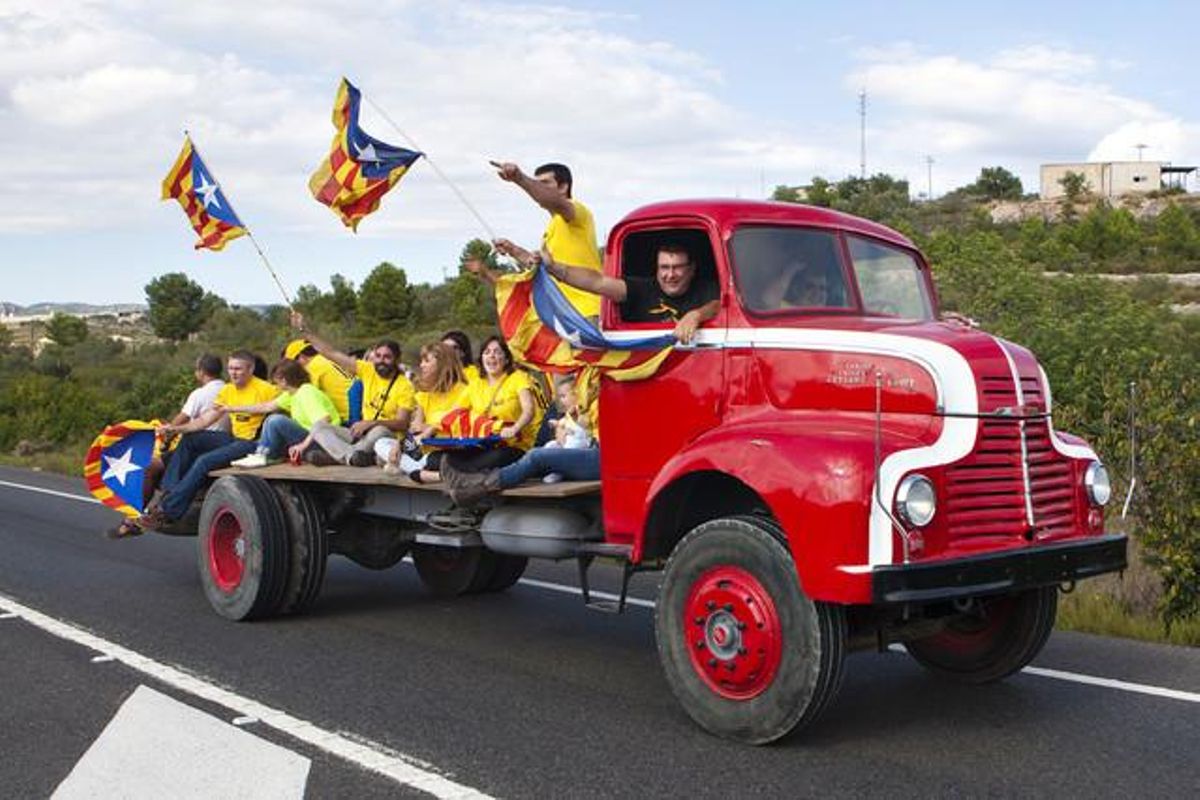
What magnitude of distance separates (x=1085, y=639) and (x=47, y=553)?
29.6ft

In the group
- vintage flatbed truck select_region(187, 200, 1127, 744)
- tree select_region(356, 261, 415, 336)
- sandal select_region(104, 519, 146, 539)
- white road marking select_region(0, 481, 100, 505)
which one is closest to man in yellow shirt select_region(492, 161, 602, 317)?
vintage flatbed truck select_region(187, 200, 1127, 744)

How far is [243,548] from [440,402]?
1.63 metres

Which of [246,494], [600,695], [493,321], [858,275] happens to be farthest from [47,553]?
[493,321]

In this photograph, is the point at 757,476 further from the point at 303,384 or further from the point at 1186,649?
the point at 303,384

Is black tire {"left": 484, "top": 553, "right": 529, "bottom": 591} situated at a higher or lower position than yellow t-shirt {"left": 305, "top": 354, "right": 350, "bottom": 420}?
lower

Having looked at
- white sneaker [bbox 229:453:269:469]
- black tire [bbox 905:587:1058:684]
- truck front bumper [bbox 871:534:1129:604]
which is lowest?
black tire [bbox 905:587:1058:684]

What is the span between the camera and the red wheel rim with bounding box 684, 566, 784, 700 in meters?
5.24

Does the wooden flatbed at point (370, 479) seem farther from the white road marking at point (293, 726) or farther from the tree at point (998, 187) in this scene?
the tree at point (998, 187)

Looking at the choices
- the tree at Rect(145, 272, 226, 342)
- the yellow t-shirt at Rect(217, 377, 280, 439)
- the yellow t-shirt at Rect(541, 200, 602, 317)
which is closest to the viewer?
the yellow t-shirt at Rect(541, 200, 602, 317)

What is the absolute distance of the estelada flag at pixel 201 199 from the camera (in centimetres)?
983

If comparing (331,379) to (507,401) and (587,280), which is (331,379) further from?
(587,280)

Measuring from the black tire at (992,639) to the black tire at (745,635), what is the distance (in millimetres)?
1232

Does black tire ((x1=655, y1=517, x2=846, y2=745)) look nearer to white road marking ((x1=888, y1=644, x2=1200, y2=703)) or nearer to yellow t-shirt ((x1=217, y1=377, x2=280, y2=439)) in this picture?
white road marking ((x1=888, y1=644, x2=1200, y2=703))

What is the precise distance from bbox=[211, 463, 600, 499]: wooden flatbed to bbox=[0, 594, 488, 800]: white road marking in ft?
4.74
